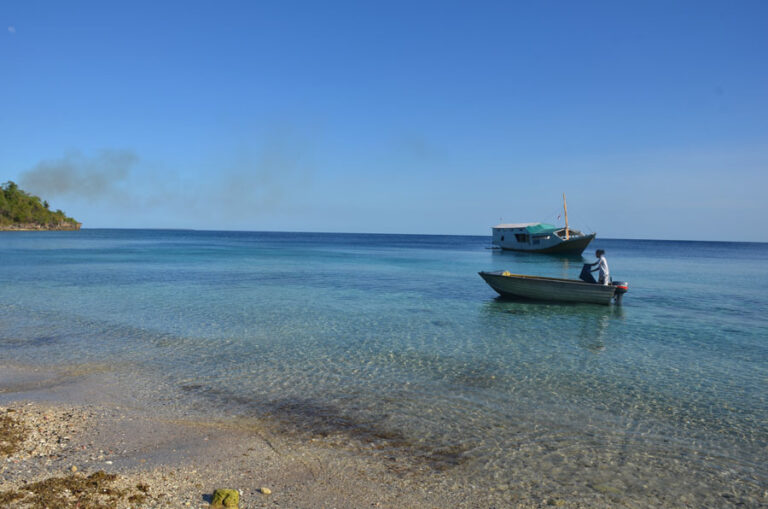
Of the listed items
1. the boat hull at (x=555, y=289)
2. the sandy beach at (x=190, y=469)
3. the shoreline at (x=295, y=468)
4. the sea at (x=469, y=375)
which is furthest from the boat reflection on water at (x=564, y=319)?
the sandy beach at (x=190, y=469)

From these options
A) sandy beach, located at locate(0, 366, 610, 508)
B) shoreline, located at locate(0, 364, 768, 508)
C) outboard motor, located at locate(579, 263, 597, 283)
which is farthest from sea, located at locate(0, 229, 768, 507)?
outboard motor, located at locate(579, 263, 597, 283)

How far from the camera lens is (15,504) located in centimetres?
506

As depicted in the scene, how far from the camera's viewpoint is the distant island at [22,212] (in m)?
145

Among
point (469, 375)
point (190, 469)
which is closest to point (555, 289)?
point (469, 375)

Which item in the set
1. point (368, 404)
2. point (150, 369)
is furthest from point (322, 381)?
point (150, 369)

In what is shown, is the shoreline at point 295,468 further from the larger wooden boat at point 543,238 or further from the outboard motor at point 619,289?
the larger wooden boat at point 543,238

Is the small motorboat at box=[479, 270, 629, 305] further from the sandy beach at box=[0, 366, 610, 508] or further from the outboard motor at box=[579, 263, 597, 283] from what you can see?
the sandy beach at box=[0, 366, 610, 508]

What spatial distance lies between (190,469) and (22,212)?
180948 mm

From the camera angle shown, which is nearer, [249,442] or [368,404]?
[249,442]

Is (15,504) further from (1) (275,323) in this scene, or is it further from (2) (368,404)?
(1) (275,323)

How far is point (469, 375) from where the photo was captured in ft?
36.6

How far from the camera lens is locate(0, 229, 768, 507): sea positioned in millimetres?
6930

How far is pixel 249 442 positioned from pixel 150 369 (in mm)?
5151

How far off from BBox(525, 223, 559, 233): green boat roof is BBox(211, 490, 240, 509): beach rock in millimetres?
67731
